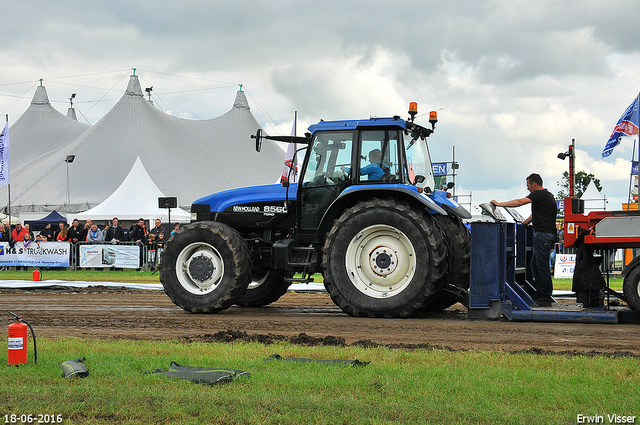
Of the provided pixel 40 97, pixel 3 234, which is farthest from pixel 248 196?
pixel 40 97

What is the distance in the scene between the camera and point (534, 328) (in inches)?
296

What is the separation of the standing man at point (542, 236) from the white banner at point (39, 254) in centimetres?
1669

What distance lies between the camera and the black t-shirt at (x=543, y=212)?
9.20m

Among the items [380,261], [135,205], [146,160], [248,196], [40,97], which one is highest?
[40,97]

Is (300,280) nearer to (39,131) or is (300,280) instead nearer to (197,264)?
(197,264)

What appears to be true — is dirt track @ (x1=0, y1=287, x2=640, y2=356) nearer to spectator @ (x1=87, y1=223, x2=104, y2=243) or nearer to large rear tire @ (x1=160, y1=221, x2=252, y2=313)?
large rear tire @ (x1=160, y1=221, x2=252, y2=313)

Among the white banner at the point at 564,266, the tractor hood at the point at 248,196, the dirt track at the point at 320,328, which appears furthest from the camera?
the white banner at the point at 564,266

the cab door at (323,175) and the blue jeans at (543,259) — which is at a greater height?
the cab door at (323,175)

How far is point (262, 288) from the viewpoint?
10672 mm

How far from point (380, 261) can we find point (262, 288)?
277cm

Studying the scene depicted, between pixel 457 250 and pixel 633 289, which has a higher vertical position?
pixel 457 250

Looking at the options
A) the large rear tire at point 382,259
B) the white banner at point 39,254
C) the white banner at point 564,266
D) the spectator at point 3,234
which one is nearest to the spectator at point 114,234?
the white banner at point 39,254

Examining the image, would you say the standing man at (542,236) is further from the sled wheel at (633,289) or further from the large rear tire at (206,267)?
the large rear tire at (206,267)

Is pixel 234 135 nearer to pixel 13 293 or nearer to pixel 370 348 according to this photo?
pixel 13 293
